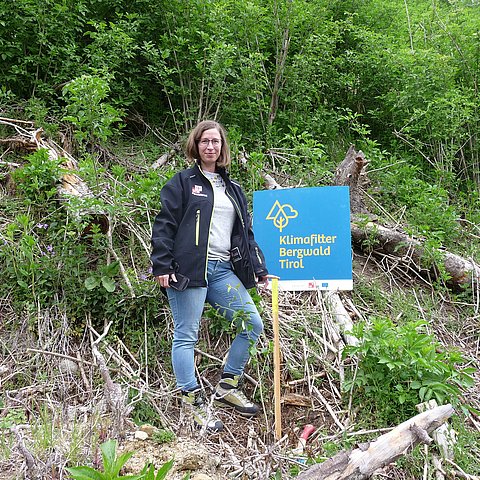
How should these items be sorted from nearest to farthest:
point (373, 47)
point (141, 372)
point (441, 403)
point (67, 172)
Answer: point (441, 403), point (141, 372), point (67, 172), point (373, 47)

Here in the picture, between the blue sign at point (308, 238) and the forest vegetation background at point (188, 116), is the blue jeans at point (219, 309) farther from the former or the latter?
the forest vegetation background at point (188, 116)

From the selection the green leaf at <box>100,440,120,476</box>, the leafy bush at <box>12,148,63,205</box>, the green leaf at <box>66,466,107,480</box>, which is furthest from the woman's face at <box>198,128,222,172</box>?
the green leaf at <box>66,466,107,480</box>

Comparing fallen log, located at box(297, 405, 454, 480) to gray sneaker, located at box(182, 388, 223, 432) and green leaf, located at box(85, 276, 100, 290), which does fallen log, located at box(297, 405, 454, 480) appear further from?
green leaf, located at box(85, 276, 100, 290)

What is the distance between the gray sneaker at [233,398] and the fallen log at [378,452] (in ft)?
3.41

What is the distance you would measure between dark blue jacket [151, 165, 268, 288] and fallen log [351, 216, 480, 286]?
2.18m

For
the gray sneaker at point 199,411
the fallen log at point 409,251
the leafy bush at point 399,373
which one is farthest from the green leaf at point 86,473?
the fallen log at point 409,251

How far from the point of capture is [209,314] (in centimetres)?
415

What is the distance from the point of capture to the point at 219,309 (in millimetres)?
A: 3547

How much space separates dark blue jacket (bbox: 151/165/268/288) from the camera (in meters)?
3.27

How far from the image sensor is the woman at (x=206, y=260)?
329cm

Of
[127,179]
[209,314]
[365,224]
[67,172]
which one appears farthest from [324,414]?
[127,179]

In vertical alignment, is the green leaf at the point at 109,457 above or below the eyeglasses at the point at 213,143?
below

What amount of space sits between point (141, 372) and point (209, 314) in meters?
0.71

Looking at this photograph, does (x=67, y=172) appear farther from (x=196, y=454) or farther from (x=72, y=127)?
(x=196, y=454)
